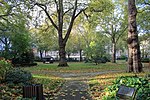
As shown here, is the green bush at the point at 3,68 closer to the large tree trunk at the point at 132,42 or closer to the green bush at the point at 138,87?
the green bush at the point at 138,87

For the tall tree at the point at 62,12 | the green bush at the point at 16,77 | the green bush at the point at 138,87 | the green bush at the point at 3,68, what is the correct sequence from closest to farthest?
the green bush at the point at 138,87 < the green bush at the point at 3,68 < the green bush at the point at 16,77 < the tall tree at the point at 62,12

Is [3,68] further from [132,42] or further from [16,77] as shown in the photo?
[132,42]

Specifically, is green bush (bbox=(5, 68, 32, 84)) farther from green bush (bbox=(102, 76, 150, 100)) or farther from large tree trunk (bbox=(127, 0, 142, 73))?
large tree trunk (bbox=(127, 0, 142, 73))

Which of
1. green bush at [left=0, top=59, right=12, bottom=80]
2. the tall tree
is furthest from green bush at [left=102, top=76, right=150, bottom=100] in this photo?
the tall tree

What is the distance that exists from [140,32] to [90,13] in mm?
13653

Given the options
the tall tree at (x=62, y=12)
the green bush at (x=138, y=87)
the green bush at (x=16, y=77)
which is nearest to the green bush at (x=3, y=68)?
the green bush at (x=16, y=77)

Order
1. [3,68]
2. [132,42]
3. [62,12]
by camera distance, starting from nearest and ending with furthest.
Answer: [3,68] < [132,42] < [62,12]

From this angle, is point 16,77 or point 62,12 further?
point 62,12

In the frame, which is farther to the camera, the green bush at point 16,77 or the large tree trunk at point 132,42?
the large tree trunk at point 132,42

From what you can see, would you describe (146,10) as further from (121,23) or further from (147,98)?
(147,98)

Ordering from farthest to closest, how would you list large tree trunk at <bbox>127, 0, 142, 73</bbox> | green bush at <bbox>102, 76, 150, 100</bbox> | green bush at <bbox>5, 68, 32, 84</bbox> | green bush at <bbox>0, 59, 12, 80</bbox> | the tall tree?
the tall tree
large tree trunk at <bbox>127, 0, 142, 73</bbox>
green bush at <bbox>5, 68, 32, 84</bbox>
green bush at <bbox>0, 59, 12, 80</bbox>
green bush at <bbox>102, 76, 150, 100</bbox>


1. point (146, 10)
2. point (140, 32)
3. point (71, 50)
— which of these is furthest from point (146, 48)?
point (146, 10)

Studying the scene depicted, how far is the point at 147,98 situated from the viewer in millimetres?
6867

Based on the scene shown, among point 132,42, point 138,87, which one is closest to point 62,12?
point 132,42
